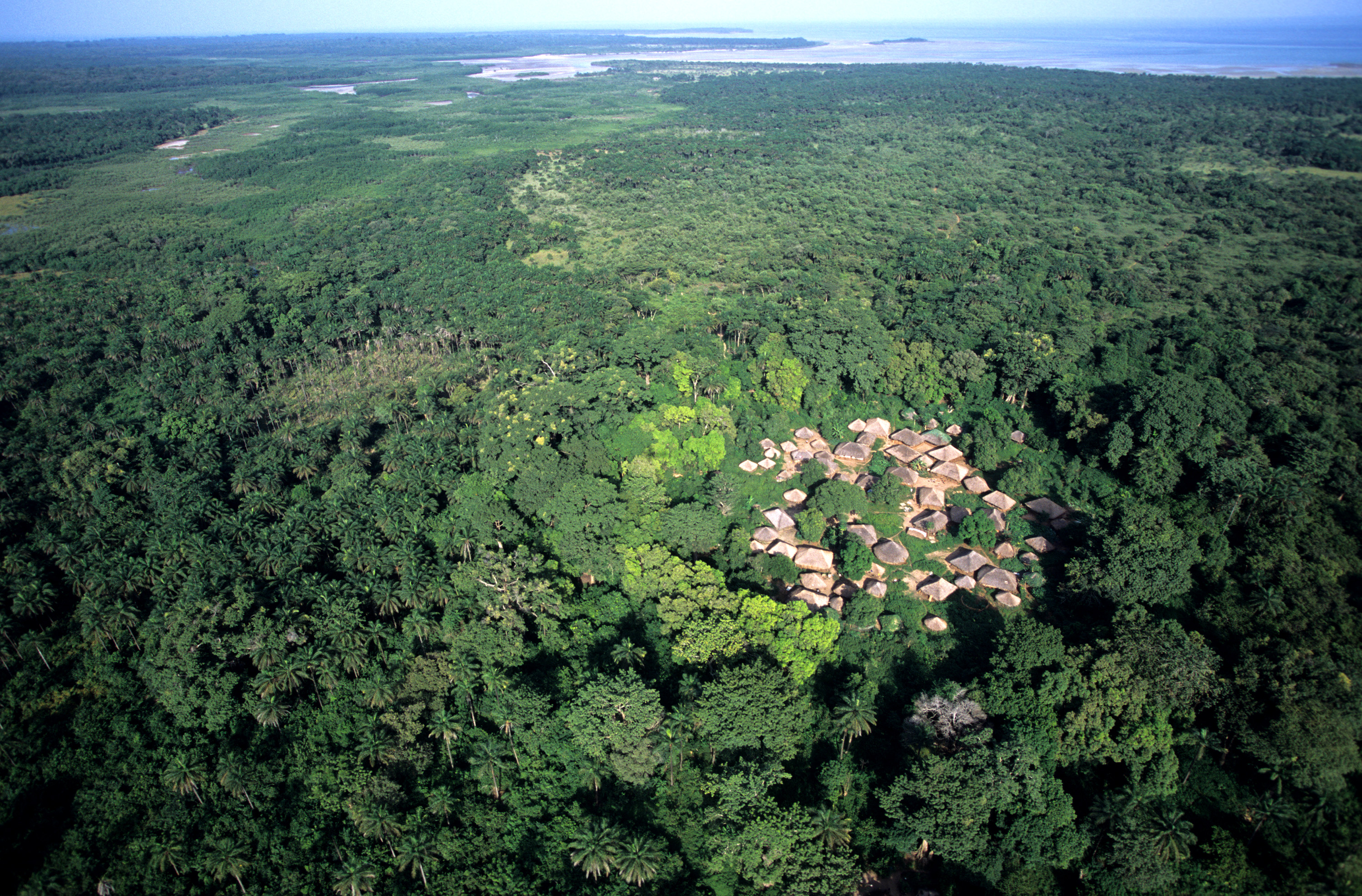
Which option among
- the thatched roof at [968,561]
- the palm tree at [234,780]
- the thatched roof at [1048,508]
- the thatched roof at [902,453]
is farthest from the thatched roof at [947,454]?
the palm tree at [234,780]

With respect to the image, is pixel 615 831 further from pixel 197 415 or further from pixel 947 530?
pixel 197 415

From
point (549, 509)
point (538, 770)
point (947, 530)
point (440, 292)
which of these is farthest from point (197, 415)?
point (947, 530)

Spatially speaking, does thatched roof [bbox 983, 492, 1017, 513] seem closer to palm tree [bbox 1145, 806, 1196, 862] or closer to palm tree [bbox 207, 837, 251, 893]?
palm tree [bbox 1145, 806, 1196, 862]

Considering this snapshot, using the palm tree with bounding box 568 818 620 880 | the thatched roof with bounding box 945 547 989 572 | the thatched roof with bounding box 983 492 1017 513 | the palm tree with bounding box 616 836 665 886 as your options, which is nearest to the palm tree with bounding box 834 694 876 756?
the palm tree with bounding box 616 836 665 886

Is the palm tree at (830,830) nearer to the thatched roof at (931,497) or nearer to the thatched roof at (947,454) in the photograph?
the thatched roof at (931,497)

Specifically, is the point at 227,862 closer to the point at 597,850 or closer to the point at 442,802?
the point at 442,802

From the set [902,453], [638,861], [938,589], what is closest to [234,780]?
[638,861]
